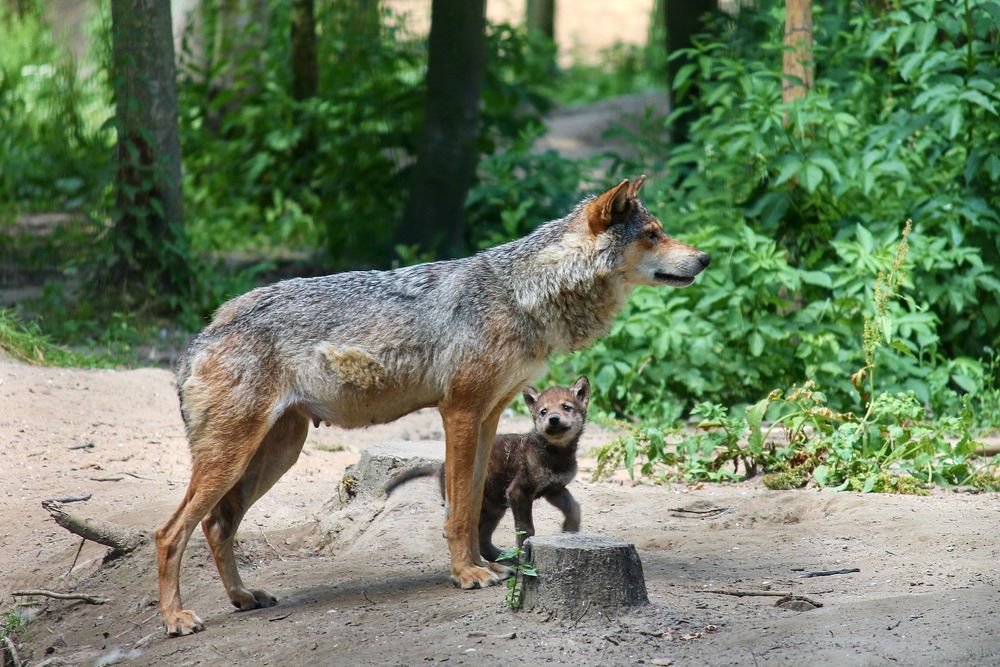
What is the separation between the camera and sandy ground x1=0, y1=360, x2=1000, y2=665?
16.1ft

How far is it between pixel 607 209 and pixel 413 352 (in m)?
1.21

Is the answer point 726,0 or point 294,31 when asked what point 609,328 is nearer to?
point 726,0

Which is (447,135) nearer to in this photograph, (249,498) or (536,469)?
(536,469)

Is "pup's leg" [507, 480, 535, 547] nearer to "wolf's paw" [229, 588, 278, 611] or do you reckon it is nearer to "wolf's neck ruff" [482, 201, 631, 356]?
"wolf's neck ruff" [482, 201, 631, 356]

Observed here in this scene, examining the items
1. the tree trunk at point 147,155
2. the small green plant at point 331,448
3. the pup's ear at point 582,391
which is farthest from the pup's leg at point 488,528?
the tree trunk at point 147,155

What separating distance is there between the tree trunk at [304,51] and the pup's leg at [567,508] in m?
10.5

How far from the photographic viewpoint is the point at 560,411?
6641 millimetres

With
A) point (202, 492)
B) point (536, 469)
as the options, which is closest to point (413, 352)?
point (536, 469)

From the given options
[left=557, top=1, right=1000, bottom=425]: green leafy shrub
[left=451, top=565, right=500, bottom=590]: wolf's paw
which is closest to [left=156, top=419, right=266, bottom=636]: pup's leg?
[left=451, top=565, right=500, bottom=590]: wolf's paw

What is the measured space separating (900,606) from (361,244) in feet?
31.4

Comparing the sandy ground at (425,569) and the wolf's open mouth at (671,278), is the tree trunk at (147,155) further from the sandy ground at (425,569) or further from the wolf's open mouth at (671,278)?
the wolf's open mouth at (671,278)

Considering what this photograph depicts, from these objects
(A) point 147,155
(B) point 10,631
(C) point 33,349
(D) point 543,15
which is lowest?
(B) point 10,631

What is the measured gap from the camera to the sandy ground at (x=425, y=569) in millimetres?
4895

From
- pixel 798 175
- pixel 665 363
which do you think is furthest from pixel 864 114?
pixel 665 363
